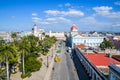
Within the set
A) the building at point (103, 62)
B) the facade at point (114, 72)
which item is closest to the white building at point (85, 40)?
the building at point (103, 62)

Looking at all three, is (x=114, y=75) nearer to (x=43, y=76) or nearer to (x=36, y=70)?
(x=43, y=76)

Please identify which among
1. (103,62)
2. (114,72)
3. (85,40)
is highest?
(114,72)

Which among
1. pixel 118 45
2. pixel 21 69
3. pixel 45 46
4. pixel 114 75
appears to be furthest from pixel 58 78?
pixel 118 45

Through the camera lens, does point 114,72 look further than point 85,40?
No

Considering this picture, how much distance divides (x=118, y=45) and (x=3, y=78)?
8630cm

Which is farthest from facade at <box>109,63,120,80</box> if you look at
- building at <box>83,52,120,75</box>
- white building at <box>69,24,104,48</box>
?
white building at <box>69,24,104,48</box>

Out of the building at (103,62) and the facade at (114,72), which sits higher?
the facade at (114,72)

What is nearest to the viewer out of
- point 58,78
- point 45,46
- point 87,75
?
point 58,78

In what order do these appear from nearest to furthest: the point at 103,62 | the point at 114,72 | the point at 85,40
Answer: the point at 114,72
the point at 103,62
the point at 85,40

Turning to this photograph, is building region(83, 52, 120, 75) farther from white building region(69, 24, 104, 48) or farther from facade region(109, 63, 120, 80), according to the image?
white building region(69, 24, 104, 48)

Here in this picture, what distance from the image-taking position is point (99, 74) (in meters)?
37.5

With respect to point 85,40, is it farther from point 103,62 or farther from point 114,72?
point 114,72

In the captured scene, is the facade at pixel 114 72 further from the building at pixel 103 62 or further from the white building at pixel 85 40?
the white building at pixel 85 40

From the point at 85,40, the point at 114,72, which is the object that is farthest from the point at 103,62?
the point at 85,40
